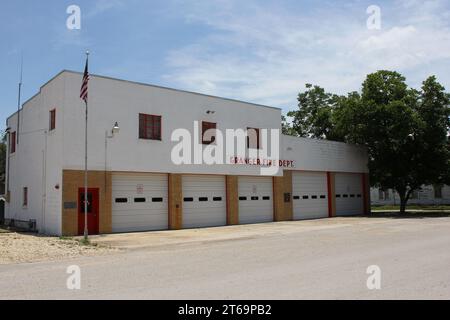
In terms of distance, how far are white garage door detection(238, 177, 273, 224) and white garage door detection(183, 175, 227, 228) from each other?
1.45 metres

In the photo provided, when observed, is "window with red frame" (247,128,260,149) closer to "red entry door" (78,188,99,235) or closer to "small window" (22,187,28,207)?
"red entry door" (78,188,99,235)

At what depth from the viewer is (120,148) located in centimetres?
2223

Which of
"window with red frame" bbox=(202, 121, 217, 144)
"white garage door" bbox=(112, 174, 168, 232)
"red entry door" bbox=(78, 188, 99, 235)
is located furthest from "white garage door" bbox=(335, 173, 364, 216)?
"red entry door" bbox=(78, 188, 99, 235)

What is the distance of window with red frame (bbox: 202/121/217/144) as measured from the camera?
25650 millimetres

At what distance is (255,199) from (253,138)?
12.1 ft

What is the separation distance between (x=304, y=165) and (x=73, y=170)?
16.3 meters

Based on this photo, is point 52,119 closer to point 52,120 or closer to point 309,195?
point 52,120

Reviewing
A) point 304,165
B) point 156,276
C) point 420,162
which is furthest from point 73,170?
point 420,162

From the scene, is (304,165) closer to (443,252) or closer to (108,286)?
(443,252)

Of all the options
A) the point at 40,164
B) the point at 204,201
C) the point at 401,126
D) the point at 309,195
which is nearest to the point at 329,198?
the point at 309,195

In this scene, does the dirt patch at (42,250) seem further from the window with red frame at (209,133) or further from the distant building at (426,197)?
the distant building at (426,197)

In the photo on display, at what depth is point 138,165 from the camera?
896 inches

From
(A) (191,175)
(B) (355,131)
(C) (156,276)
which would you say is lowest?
(C) (156,276)

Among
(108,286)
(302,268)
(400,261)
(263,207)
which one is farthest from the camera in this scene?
(263,207)
